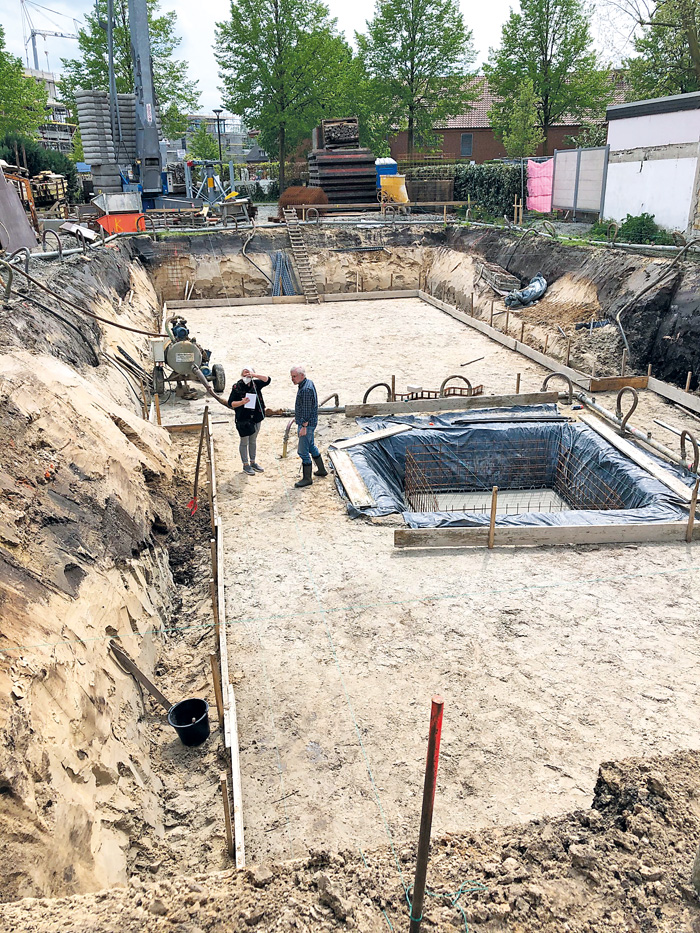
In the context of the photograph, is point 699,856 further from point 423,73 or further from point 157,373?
point 423,73

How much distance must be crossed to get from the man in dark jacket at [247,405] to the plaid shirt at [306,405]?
0.62 metres

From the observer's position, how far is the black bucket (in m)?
5.16

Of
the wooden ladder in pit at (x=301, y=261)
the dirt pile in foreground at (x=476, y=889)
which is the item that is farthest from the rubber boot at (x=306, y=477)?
the wooden ladder in pit at (x=301, y=261)

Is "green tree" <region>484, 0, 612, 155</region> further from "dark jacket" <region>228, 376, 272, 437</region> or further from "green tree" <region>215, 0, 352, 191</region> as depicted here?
"dark jacket" <region>228, 376, 272, 437</region>

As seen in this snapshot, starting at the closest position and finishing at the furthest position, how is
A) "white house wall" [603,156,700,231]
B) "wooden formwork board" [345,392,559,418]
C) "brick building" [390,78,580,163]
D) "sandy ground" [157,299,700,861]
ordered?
"sandy ground" [157,299,700,861] → "wooden formwork board" [345,392,559,418] → "white house wall" [603,156,700,231] → "brick building" [390,78,580,163]

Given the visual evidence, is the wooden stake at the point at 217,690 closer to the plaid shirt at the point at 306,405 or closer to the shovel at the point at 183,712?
the shovel at the point at 183,712

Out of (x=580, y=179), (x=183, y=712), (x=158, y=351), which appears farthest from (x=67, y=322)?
(x=580, y=179)

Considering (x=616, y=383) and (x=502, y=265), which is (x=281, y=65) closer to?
(x=502, y=265)

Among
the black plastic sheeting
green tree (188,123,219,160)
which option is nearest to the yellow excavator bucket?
the black plastic sheeting

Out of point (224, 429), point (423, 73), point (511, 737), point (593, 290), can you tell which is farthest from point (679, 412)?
point (423, 73)

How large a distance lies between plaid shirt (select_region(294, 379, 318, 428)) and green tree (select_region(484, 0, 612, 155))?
110ft

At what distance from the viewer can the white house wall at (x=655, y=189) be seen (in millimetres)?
17594

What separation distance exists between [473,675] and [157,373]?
365 inches

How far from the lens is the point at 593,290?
56.2 ft
